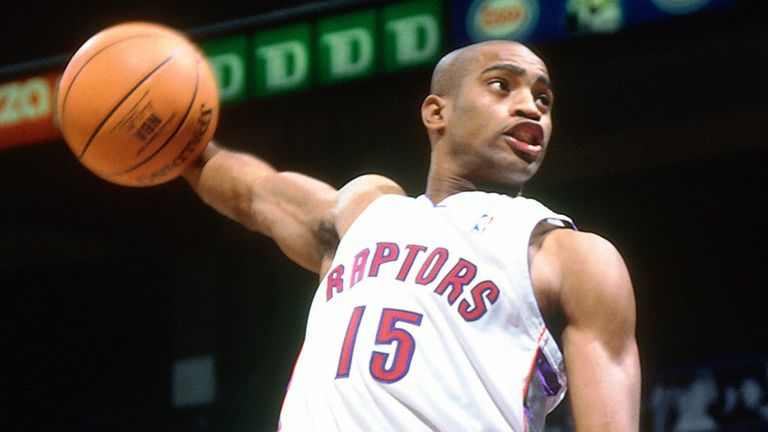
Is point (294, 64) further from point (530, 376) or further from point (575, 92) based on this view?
point (530, 376)

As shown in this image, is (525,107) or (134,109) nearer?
(525,107)

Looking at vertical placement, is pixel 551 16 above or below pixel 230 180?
below

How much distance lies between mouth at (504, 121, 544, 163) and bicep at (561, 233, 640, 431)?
0.28 meters

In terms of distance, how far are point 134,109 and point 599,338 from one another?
108 centimetres

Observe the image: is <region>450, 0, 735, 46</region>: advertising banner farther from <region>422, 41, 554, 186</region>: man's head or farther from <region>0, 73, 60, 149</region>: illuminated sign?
<region>422, 41, 554, 186</region>: man's head

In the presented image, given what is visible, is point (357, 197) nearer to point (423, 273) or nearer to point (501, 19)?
A: point (423, 273)

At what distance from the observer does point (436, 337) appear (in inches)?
78.5

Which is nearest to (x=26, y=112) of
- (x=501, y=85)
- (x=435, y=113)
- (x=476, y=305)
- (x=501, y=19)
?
(x=501, y=19)

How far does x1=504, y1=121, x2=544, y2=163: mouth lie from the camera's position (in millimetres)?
2230

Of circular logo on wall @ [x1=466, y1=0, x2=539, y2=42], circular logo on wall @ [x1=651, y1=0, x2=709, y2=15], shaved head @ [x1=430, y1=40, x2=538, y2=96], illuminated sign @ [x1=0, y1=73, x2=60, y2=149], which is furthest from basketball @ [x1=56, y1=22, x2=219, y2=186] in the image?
illuminated sign @ [x1=0, y1=73, x2=60, y2=149]

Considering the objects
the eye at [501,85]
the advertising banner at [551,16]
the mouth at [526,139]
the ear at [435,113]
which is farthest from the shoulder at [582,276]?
the advertising banner at [551,16]

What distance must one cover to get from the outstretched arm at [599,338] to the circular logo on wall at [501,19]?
2.86 m

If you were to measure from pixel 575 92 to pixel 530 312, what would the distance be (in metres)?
3.49

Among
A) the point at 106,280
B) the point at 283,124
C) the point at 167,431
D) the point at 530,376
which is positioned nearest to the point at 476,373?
the point at 530,376
